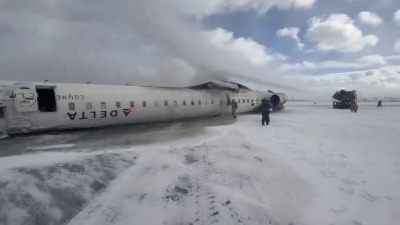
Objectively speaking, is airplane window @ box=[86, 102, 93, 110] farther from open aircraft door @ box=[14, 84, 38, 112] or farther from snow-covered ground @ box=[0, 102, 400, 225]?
snow-covered ground @ box=[0, 102, 400, 225]

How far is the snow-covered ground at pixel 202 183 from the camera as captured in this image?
20.3ft

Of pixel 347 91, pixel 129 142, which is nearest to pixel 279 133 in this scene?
pixel 129 142

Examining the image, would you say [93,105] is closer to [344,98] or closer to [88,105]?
[88,105]

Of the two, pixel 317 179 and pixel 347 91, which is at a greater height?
pixel 347 91

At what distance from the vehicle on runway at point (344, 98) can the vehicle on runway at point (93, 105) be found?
24544 millimetres

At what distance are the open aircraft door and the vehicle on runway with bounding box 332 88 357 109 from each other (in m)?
40.3

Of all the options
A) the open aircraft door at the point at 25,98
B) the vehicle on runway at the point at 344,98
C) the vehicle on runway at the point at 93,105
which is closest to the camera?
the open aircraft door at the point at 25,98

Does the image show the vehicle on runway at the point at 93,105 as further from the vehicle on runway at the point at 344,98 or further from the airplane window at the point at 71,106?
the vehicle on runway at the point at 344,98

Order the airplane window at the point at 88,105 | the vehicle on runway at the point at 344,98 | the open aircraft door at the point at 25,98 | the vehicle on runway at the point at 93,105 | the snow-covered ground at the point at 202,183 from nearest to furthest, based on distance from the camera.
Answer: the snow-covered ground at the point at 202,183 < the open aircraft door at the point at 25,98 < the vehicle on runway at the point at 93,105 < the airplane window at the point at 88,105 < the vehicle on runway at the point at 344,98

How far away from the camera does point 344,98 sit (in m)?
41.8

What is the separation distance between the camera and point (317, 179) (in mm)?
8023

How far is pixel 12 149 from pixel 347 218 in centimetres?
1248

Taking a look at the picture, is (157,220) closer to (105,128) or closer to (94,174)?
(94,174)

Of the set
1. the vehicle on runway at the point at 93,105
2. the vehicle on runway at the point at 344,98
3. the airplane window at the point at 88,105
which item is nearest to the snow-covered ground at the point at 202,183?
the vehicle on runway at the point at 93,105
